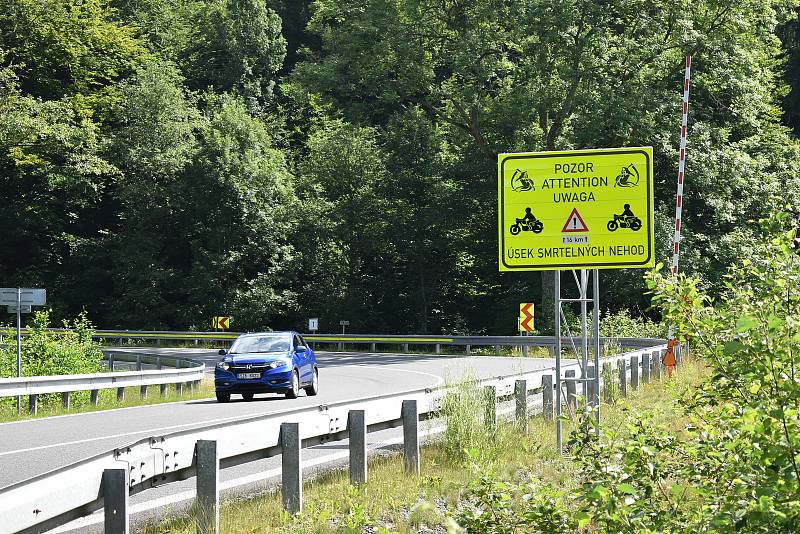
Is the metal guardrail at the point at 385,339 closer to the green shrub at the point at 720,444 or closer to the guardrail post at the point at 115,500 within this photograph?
the green shrub at the point at 720,444

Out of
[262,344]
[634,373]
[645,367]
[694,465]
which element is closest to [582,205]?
[694,465]

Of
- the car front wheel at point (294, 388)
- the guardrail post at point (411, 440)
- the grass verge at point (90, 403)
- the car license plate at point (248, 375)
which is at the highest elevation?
the guardrail post at point (411, 440)

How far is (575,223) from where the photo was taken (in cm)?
1323

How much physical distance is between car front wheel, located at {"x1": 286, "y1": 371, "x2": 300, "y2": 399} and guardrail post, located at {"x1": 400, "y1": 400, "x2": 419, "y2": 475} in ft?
38.5

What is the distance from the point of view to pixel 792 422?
→ 4.97m

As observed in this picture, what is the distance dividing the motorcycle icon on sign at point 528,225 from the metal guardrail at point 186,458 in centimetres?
207

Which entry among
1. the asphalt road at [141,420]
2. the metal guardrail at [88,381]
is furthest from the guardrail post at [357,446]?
the metal guardrail at [88,381]

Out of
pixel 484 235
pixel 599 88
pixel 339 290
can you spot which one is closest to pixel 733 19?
pixel 599 88

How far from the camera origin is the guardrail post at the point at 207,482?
24.8ft

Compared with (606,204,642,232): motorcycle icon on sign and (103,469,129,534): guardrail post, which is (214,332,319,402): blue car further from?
(103,469,129,534): guardrail post

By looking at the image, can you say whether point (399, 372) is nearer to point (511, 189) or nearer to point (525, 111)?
point (525, 111)

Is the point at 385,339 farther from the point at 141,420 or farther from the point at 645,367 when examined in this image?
the point at 141,420

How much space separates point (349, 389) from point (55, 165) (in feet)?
121

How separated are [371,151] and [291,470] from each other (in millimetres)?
49095
